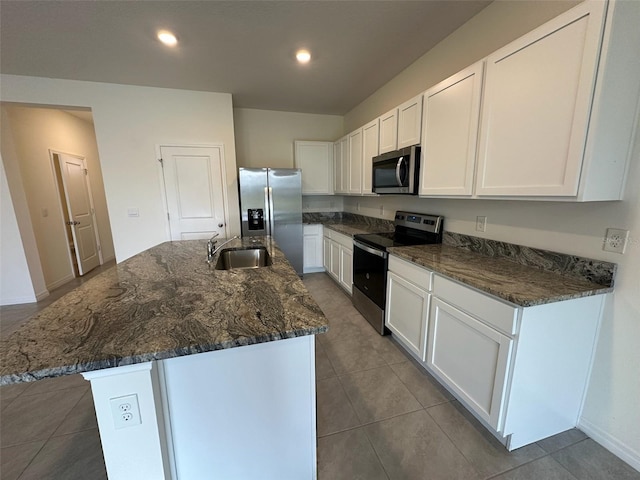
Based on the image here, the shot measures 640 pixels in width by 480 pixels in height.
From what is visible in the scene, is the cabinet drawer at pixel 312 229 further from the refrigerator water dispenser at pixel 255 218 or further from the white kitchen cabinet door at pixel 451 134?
the white kitchen cabinet door at pixel 451 134

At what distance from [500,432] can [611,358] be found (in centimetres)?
72

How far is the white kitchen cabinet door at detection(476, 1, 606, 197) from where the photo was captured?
1.15m

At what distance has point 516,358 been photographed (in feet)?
4.21

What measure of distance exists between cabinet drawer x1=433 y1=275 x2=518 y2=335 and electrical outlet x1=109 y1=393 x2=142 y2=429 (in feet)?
5.24

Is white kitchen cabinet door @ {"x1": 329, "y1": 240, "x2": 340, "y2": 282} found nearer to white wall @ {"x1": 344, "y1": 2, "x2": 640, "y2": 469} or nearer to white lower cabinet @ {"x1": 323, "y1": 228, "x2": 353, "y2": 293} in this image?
white lower cabinet @ {"x1": 323, "y1": 228, "x2": 353, "y2": 293}

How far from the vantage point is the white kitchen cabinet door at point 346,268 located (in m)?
3.25

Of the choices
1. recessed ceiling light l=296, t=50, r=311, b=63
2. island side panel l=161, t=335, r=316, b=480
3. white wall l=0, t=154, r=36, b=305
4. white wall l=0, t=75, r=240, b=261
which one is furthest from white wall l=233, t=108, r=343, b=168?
island side panel l=161, t=335, r=316, b=480

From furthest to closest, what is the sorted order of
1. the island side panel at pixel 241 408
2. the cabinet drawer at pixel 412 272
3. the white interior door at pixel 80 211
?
the white interior door at pixel 80 211 < the cabinet drawer at pixel 412 272 < the island side panel at pixel 241 408

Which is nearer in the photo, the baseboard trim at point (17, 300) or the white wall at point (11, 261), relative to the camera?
the white wall at point (11, 261)

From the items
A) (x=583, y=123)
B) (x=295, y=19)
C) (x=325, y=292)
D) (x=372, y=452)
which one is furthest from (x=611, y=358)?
(x=295, y=19)

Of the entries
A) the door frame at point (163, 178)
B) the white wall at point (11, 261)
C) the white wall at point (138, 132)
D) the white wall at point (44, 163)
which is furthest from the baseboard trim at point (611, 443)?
the white wall at point (44, 163)

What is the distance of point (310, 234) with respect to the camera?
166 inches

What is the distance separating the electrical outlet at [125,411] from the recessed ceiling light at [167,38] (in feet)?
8.76

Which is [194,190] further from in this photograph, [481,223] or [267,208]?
[481,223]
